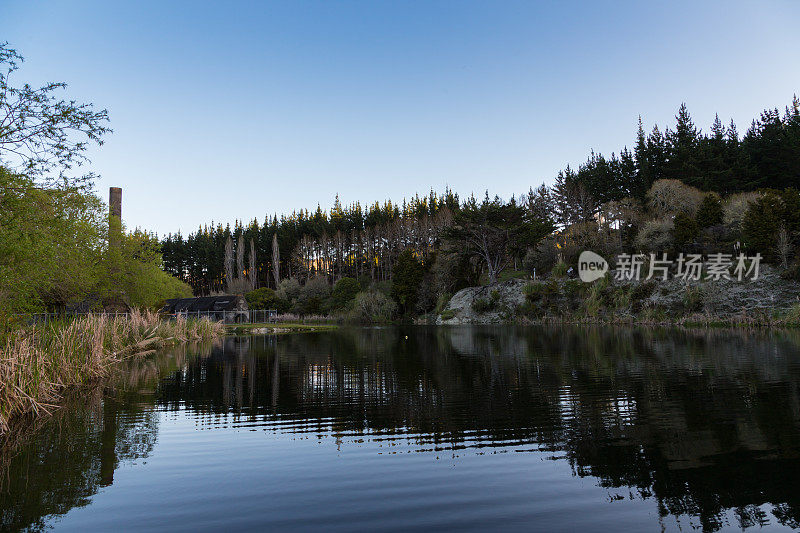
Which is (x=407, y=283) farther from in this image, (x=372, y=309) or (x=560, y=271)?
(x=560, y=271)

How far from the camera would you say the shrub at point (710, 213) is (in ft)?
163

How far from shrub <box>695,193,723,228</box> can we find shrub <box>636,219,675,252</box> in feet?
8.93

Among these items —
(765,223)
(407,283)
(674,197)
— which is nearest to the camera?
(765,223)

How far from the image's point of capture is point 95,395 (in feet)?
45.3

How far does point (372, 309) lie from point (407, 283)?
7788mm

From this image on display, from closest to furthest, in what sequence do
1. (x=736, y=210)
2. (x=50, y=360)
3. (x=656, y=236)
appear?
(x=50, y=360), (x=736, y=210), (x=656, y=236)

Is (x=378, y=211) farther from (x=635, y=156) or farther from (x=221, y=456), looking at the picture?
(x=221, y=456)

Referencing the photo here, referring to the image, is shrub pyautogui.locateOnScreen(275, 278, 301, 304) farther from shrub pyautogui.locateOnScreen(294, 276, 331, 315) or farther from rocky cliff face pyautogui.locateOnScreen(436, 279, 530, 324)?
rocky cliff face pyautogui.locateOnScreen(436, 279, 530, 324)

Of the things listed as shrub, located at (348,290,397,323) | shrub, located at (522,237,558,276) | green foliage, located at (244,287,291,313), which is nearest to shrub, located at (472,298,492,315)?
shrub, located at (522,237,558,276)

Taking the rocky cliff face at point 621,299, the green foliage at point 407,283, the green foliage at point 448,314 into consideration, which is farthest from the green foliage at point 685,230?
the green foliage at point 407,283

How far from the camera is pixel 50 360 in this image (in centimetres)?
1309

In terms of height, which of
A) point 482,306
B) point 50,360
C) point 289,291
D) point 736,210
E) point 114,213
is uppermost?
point 114,213

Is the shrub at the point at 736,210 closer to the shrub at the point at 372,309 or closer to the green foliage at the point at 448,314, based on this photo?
the green foliage at the point at 448,314

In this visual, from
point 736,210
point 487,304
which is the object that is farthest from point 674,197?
point 487,304
